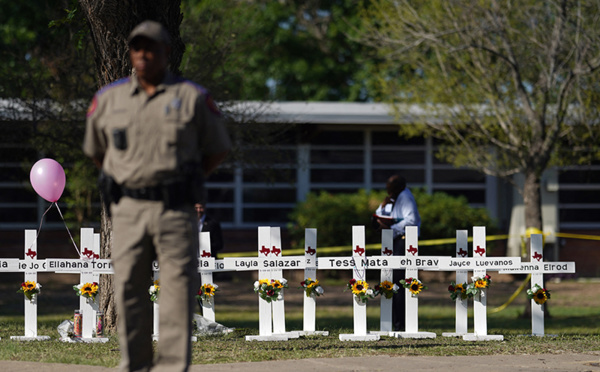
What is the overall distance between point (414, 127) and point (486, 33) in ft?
12.8

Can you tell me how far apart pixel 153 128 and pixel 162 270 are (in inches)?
31.5

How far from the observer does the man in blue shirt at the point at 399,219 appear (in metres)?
10.1

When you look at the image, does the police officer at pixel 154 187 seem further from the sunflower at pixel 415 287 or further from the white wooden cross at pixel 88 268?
the sunflower at pixel 415 287

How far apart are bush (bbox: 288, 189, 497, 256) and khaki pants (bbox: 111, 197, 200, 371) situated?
14293 mm

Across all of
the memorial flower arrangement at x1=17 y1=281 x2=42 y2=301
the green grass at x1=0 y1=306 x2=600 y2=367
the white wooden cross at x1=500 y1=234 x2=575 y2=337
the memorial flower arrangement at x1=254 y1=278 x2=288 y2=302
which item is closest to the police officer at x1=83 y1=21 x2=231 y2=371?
the green grass at x1=0 y1=306 x2=600 y2=367

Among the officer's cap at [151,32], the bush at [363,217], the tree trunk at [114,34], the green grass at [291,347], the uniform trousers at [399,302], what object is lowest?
the green grass at [291,347]

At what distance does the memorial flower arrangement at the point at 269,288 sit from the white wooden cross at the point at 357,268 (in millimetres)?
533

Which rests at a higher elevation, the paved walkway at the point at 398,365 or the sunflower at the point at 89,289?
the sunflower at the point at 89,289

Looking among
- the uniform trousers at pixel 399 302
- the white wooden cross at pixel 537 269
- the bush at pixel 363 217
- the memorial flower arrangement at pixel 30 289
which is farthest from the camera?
the bush at pixel 363 217

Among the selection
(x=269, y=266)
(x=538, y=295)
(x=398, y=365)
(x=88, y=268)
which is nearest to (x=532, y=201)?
(x=538, y=295)

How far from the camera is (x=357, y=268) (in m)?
9.07

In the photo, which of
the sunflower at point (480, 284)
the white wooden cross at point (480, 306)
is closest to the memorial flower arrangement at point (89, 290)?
the white wooden cross at point (480, 306)

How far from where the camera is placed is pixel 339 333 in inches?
372

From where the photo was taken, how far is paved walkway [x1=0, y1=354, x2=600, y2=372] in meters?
6.86
